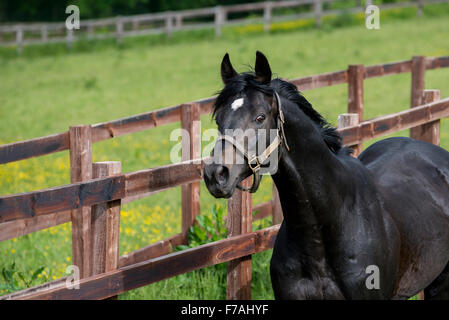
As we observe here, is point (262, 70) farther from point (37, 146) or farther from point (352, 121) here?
point (37, 146)

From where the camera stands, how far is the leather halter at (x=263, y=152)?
12.7 ft

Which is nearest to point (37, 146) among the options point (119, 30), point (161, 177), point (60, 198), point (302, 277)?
point (161, 177)

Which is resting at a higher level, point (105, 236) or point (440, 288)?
point (105, 236)

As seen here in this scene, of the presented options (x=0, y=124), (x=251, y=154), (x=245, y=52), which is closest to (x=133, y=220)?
(x=251, y=154)

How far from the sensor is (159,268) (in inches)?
188

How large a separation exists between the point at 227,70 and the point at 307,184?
0.83m

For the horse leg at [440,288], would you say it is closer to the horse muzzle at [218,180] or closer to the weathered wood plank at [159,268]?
the weathered wood plank at [159,268]

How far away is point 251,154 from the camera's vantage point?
13.0 feet

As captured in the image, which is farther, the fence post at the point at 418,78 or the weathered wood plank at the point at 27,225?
the fence post at the point at 418,78

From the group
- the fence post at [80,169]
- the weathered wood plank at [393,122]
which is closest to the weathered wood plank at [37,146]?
the fence post at [80,169]

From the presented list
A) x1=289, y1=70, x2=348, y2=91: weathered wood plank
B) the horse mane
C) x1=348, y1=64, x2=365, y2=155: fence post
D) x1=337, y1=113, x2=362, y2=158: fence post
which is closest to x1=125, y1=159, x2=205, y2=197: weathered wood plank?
the horse mane

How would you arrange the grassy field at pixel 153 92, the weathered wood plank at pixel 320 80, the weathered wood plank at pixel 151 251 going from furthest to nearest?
1. the weathered wood plank at pixel 320 80
2. the grassy field at pixel 153 92
3. the weathered wood plank at pixel 151 251

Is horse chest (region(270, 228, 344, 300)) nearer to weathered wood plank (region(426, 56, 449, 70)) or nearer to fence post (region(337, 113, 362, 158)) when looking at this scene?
fence post (region(337, 113, 362, 158))

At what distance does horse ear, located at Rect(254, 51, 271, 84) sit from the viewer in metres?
4.06
